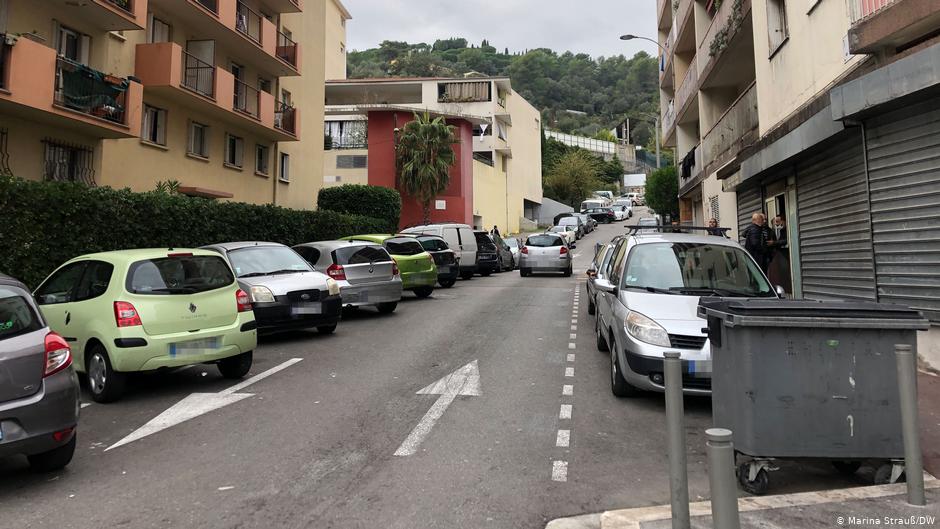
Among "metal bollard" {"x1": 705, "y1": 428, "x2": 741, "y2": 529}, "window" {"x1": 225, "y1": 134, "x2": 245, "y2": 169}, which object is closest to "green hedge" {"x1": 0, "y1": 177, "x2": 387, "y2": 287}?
"window" {"x1": 225, "y1": 134, "x2": 245, "y2": 169}

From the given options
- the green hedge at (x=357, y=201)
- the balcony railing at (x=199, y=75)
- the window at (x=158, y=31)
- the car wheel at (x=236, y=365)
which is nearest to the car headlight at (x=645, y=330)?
the car wheel at (x=236, y=365)

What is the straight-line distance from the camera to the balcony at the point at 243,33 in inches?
720

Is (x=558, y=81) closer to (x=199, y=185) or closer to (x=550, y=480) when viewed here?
(x=199, y=185)

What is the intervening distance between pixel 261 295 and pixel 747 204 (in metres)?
12.8

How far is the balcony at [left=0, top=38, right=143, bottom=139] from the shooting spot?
481 inches

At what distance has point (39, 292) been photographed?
271 inches

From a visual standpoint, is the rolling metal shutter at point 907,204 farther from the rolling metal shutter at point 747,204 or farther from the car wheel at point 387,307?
the car wheel at point 387,307

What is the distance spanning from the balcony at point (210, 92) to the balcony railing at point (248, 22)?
6.48 feet

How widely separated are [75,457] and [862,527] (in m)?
5.50

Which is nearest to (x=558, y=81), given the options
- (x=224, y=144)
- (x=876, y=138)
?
(x=224, y=144)

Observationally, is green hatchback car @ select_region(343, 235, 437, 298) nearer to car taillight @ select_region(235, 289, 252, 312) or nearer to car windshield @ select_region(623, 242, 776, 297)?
car taillight @ select_region(235, 289, 252, 312)

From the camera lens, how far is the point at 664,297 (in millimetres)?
6348

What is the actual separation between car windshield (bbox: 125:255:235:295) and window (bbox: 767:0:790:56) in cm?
1153

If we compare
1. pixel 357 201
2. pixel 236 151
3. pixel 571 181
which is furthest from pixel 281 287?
pixel 571 181
